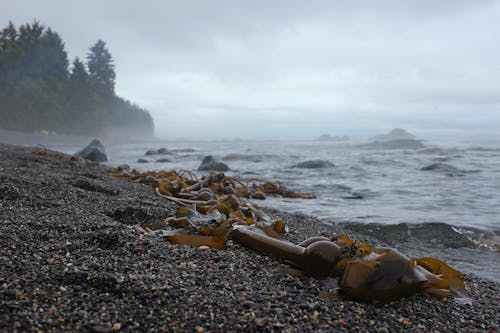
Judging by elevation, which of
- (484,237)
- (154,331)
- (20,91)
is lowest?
(484,237)

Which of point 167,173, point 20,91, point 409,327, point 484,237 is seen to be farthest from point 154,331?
point 20,91

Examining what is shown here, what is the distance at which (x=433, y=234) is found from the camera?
4.00 m

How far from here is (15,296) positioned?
1.38 meters

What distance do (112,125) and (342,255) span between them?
51.5 meters

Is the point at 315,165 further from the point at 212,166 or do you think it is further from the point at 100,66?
the point at 100,66

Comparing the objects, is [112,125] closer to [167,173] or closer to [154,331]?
[167,173]

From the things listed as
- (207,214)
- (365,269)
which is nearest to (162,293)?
(365,269)

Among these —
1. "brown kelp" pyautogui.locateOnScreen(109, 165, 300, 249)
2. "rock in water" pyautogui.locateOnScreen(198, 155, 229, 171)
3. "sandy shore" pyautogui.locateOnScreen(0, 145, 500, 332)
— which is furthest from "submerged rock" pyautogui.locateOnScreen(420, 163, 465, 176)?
"sandy shore" pyautogui.locateOnScreen(0, 145, 500, 332)

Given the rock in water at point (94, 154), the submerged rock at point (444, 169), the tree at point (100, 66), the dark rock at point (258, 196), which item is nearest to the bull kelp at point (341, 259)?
the dark rock at point (258, 196)

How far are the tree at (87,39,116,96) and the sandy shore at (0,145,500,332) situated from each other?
42.7m

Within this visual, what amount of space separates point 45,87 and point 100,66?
11.6 meters

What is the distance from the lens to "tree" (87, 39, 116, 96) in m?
42.0

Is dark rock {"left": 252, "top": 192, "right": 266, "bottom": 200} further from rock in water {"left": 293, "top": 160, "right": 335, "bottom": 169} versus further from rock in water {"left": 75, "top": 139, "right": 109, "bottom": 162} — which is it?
rock in water {"left": 75, "top": 139, "right": 109, "bottom": 162}

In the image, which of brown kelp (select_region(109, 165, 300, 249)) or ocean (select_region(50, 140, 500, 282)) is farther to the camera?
ocean (select_region(50, 140, 500, 282))
